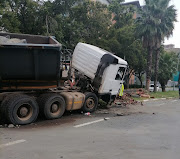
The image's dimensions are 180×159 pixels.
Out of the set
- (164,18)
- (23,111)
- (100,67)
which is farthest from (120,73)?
(164,18)

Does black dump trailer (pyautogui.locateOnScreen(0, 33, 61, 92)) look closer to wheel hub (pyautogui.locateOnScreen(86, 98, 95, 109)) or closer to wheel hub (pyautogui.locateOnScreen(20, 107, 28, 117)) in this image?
wheel hub (pyautogui.locateOnScreen(20, 107, 28, 117))

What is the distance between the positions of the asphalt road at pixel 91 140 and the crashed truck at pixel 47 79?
66cm

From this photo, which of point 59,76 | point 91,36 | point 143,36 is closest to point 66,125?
point 59,76

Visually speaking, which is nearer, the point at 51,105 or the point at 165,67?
the point at 51,105

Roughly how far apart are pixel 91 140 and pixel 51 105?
3.01 metres

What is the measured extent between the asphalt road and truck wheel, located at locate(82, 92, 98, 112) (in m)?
1.90

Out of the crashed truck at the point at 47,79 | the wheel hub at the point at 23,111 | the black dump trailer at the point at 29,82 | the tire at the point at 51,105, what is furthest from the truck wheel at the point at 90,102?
the wheel hub at the point at 23,111

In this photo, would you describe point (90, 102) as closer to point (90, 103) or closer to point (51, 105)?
point (90, 103)

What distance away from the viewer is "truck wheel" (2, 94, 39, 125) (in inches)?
274

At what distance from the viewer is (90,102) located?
33.4 feet

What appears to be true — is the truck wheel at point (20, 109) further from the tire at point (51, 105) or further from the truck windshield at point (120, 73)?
the truck windshield at point (120, 73)

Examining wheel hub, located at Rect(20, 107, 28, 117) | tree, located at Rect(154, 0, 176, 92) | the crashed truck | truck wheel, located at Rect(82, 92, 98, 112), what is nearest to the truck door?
the crashed truck

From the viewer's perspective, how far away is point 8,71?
7.18 meters

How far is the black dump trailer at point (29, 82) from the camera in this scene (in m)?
7.02
